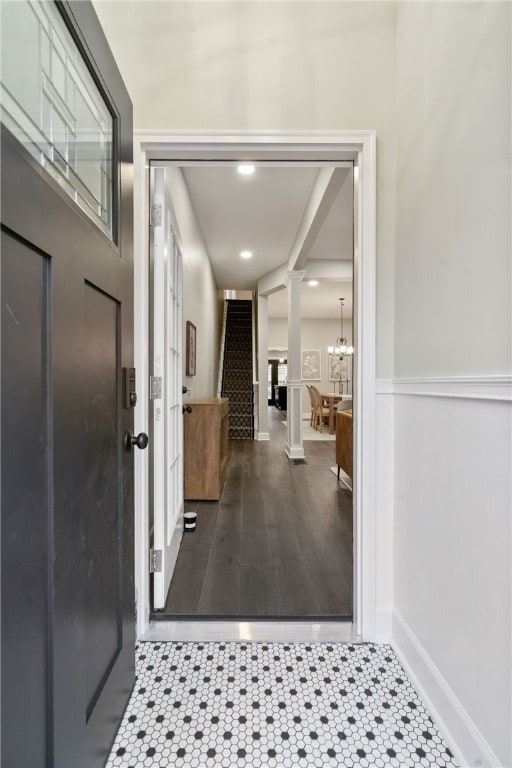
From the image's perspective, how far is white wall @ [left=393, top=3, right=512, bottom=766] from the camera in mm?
908

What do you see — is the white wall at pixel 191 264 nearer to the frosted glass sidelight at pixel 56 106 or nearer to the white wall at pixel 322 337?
the frosted glass sidelight at pixel 56 106

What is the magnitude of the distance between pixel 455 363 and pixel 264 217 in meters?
3.39

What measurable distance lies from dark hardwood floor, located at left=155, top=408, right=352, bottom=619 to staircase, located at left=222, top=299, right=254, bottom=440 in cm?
247

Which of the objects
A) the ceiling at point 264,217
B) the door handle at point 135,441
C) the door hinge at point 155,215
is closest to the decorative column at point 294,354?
the ceiling at point 264,217

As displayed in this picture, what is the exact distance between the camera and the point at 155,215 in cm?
159

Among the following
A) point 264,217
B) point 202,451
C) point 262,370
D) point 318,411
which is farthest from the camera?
point 318,411

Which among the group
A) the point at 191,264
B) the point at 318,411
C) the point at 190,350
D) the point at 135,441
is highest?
the point at 191,264

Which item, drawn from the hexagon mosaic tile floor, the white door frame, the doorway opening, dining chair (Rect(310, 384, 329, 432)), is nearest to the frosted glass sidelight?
the white door frame

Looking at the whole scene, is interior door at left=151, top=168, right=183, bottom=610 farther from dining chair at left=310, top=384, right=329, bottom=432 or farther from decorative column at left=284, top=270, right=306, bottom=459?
dining chair at left=310, top=384, right=329, bottom=432

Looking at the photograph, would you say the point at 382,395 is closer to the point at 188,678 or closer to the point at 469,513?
the point at 469,513

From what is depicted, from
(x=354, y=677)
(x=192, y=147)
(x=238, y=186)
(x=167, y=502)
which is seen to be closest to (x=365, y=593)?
(x=354, y=677)

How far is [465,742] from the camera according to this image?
1007 mm

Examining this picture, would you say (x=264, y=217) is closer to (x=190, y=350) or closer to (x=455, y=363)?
(x=190, y=350)

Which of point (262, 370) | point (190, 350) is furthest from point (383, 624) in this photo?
point (262, 370)
